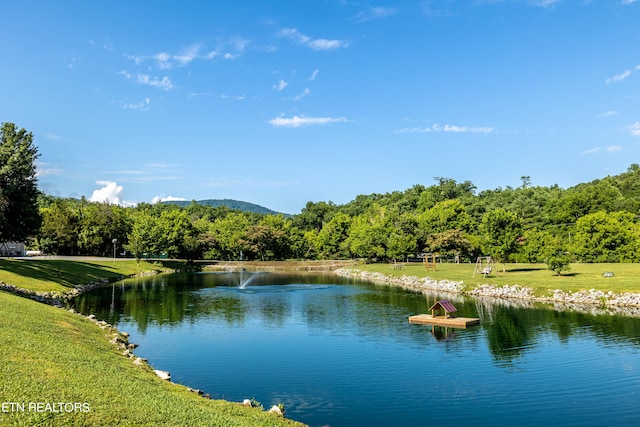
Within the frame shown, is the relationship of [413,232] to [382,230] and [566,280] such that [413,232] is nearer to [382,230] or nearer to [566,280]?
[382,230]

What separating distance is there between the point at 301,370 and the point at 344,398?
191 inches

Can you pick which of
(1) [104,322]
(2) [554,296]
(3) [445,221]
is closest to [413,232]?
(3) [445,221]

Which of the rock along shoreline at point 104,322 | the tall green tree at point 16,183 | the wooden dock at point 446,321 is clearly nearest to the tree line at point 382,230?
the tall green tree at point 16,183

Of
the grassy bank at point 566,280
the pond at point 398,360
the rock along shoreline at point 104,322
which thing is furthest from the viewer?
the grassy bank at point 566,280

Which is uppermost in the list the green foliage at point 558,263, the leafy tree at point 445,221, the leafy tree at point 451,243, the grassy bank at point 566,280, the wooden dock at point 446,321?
the leafy tree at point 445,221

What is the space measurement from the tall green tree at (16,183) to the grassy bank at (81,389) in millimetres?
29783

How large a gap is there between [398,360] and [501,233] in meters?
50.5

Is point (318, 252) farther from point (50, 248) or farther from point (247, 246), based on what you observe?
point (50, 248)

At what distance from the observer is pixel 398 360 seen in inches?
1008

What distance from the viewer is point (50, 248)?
342ft

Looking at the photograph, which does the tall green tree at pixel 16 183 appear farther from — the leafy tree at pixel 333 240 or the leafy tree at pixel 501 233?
the leafy tree at pixel 333 240

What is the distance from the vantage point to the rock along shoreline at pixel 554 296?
42.2 metres

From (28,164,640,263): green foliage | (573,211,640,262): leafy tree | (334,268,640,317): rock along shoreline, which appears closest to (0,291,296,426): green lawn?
(334,268,640,317): rock along shoreline

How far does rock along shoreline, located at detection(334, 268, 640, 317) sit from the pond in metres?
3.45
